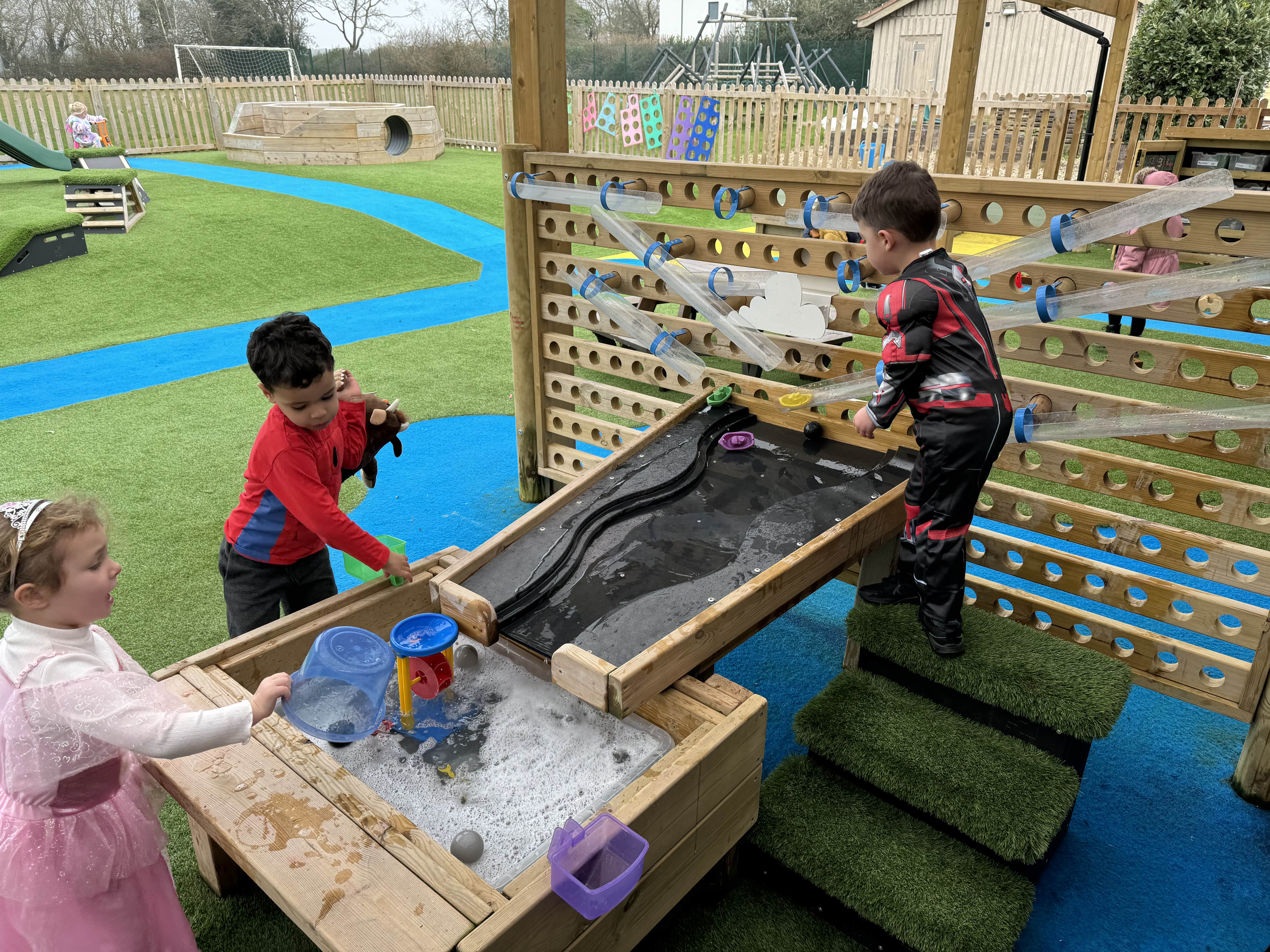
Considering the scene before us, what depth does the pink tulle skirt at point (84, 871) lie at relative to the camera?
5.28 ft

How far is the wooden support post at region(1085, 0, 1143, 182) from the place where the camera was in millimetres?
8727

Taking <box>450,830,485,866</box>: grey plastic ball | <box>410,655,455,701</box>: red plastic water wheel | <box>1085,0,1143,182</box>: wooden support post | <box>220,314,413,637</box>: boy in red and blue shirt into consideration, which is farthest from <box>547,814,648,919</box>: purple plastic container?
<box>1085,0,1143,182</box>: wooden support post

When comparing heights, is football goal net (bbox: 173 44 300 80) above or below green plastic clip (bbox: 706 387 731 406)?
above

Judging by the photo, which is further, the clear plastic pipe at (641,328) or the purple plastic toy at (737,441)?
the clear plastic pipe at (641,328)

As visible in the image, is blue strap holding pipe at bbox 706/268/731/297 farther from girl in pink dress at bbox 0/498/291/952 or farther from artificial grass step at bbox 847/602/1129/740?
girl in pink dress at bbox 0/498/291/952

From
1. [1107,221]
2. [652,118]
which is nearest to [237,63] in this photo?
[652,118]

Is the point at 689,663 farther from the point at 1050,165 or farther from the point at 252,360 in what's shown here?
the point at 1050,165

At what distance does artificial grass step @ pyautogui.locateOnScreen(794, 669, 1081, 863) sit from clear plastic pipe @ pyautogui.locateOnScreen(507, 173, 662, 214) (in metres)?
1.98

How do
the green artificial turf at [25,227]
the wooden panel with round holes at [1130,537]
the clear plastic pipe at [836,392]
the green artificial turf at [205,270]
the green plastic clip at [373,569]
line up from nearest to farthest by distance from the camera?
1. the wooden panel with round holes at [1130,537]
2. the green plastic clip at [373,569]
3. the clear plastic pipe at [836,392]
4. the green artificial turf at [205,270]
5. the green artificial turf at [25,227]

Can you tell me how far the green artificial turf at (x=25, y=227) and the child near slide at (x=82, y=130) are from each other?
4.51m

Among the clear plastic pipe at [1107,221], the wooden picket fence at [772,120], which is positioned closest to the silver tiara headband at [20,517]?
the clear plastic pipe at [1107,221]

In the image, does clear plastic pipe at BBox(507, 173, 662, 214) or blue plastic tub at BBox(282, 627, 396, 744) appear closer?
blue plastic tub at BBox(282, 627, 396, 744)

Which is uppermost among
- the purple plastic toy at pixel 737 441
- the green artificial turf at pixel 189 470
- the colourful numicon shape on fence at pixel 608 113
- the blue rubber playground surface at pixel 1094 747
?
the colourful numicon shape on fence at pixel 608 113

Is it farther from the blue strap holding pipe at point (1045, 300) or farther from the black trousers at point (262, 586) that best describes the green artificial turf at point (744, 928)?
the blue strap holding pipe at point (1045, 300)
